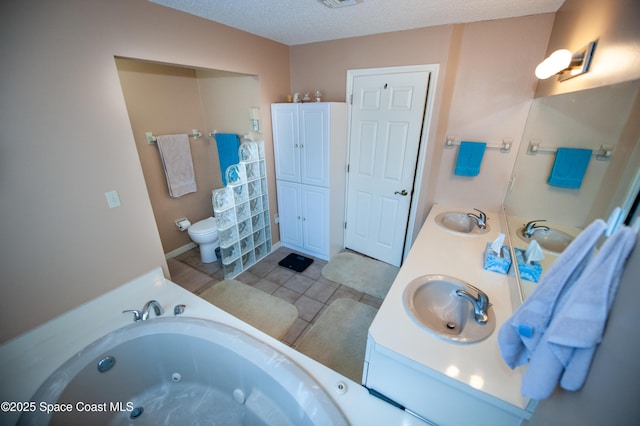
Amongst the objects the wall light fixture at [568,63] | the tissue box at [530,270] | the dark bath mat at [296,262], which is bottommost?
the dark bath mat at [296,262]

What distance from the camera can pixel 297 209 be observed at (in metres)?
2.90

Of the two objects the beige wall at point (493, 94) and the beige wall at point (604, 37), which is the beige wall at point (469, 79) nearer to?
the beige wall at point (493, 94)

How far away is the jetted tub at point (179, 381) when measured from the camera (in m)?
1.21

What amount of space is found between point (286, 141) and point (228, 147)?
0.73 meters

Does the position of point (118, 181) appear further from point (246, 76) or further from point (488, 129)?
point (488, 129)

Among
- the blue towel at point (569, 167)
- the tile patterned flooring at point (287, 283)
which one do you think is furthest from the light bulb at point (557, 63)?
the tile patterned flooring at point (287, 283)

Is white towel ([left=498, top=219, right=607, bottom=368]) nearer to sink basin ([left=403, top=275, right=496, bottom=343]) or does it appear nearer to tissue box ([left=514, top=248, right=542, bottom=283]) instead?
sink basin ([left=403, top=275, right=496, bottom=343])

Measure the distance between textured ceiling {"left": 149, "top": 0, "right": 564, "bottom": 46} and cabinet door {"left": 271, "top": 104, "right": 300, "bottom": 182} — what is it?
2.25 feet

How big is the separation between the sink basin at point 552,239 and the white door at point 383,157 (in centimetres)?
127

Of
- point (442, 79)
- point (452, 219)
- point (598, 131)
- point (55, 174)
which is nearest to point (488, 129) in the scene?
point (442, 79)

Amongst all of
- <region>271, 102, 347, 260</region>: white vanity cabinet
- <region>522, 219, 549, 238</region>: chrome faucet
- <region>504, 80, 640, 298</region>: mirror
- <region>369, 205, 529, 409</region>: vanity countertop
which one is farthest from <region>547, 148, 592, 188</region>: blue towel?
<region>271, 102, 347, 260</region>: white vanity cabinet

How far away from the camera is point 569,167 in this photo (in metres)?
1.14

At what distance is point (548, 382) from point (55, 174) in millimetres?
2210

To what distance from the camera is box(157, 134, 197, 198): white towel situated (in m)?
2.63
